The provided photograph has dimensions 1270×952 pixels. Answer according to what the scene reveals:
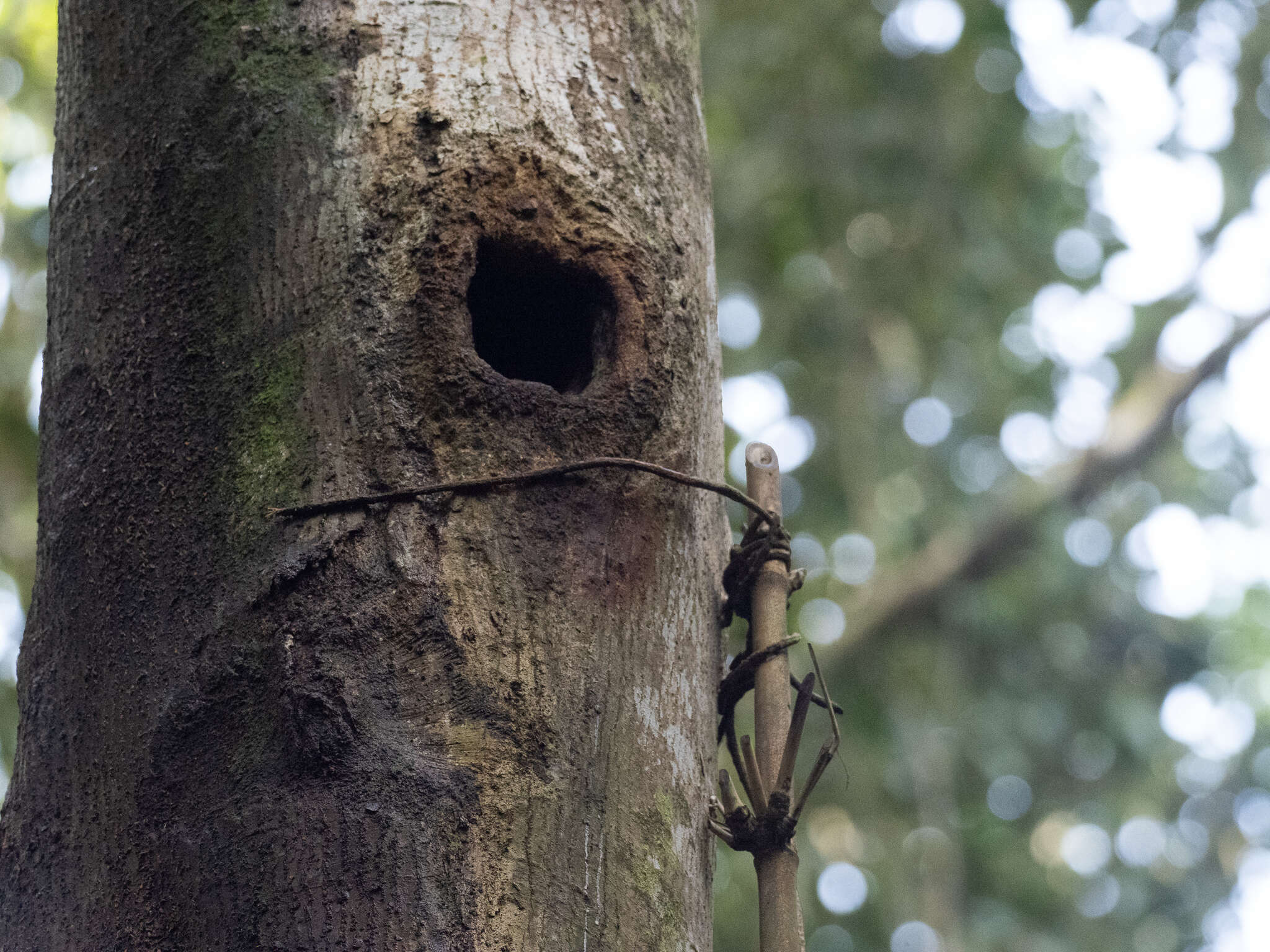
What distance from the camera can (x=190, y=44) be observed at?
1362mm

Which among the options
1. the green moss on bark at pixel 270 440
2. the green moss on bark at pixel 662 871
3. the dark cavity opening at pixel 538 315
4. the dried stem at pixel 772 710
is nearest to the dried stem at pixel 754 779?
the dried stem at pixel 772 710

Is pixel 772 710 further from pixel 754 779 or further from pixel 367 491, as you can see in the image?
pixel 367 491

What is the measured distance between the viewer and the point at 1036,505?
686 cm

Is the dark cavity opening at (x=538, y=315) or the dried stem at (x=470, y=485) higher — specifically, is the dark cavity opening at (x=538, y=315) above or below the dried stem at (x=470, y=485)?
above

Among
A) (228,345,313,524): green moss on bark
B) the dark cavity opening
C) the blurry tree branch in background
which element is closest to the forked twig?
the dark cavity opening

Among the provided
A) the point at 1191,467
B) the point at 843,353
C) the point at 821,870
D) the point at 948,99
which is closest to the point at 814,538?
the point at 843,353

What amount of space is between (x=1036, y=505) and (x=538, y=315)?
5918mm

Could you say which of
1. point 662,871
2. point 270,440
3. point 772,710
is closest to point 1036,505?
point 772,710

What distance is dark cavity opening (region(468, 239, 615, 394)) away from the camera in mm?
1318

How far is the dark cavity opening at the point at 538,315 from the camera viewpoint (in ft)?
4.33

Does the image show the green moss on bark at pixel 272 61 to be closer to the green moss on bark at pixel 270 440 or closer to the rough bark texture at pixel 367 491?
the rough bark texture at pixel 367 491

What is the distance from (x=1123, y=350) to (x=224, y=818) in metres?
8.19

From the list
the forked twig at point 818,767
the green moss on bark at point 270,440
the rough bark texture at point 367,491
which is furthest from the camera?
the forked twig at point 818,767

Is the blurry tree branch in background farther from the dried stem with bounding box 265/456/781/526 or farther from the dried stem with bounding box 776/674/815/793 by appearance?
the dried stem with bounding box 265/456/781/526
